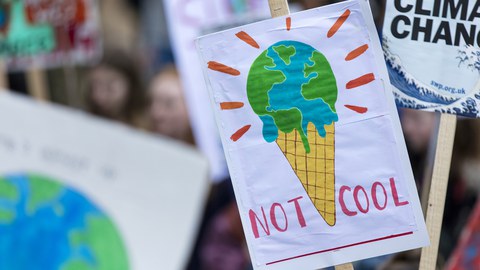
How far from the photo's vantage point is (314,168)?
1902 millimetres

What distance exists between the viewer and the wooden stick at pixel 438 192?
1.94 metres

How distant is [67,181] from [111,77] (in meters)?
1.12

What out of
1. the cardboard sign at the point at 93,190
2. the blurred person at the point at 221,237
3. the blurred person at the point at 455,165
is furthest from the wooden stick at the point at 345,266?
the blurred person at the point at 221,237

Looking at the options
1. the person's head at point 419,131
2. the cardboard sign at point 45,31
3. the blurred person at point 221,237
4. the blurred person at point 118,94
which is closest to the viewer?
the person's head at point 419,131

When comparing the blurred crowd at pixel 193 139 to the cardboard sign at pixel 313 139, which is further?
the blurred crowd at pixel 193 139

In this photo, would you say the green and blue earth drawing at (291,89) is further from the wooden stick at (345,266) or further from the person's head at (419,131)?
the person's head at (419,131)

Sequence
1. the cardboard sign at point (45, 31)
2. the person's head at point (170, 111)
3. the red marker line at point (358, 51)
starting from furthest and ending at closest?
the person's head at point (170, 111) → the cardboard sign at point (45, 31) → the red marker line at point (358, 51)

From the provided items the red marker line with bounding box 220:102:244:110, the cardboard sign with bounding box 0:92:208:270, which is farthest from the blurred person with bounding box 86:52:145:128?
the red marker line with bounding box 220:102:244:110

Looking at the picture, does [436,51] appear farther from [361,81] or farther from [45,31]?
[45,31]

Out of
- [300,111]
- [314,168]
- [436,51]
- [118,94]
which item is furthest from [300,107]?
[118,94]

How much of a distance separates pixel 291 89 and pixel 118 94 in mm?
2488

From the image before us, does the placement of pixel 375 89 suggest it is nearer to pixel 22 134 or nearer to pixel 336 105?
pixel 336 105

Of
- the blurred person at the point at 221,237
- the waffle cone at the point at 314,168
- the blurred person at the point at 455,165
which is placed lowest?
the blurred person at the point at 221,237

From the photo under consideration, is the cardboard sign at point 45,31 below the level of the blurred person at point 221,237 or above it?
above
